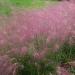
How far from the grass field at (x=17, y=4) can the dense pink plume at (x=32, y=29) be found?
1389mm

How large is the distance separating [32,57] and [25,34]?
364 millimetres

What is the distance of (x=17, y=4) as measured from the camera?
7496 millimetres

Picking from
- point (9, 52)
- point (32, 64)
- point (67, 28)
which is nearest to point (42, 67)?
point (32, 64)

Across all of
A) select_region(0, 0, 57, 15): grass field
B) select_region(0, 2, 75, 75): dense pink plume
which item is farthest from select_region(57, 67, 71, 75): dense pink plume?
select_region(0, 0, 57, 15): grass field

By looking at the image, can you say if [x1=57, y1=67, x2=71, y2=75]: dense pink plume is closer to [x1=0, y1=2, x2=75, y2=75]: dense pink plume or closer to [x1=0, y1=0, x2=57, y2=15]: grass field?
[x1=0, y1=2, x2=75, y2=75]: dense pink plume

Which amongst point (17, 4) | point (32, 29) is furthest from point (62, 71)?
point (17, 4)

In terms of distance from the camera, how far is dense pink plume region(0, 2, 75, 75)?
478cm

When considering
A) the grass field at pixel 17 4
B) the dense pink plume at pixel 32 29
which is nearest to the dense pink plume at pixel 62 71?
the dense pink plume at pixel 32 29

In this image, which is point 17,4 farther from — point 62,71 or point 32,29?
point 62,71

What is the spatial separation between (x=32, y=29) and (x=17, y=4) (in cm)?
267

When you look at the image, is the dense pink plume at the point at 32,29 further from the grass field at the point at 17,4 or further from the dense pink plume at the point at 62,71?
the grass field at the point at 17,4

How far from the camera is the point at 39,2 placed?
7.58 meters

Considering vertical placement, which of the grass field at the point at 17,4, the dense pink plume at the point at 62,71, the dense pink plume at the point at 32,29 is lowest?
the dense pink plume at the point at 62,71

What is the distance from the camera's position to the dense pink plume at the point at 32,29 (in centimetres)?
478
